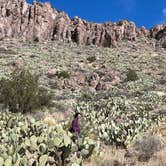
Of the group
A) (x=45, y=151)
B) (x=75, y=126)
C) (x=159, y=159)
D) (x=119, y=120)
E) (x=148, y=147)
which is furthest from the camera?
(x=119, y=120)

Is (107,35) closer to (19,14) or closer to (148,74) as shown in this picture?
(19,14)

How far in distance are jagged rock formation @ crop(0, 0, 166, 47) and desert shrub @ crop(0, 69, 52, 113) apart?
173 feet

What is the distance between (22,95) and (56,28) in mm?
59063

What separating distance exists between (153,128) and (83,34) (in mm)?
63871

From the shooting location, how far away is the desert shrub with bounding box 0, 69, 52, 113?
69.8ft

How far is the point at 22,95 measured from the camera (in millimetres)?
21406

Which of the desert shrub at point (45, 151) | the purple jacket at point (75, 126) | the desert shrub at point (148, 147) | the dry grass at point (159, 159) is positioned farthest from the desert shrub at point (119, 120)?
the desert shrub at point (45, 151)

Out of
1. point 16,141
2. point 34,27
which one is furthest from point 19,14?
point 16,141

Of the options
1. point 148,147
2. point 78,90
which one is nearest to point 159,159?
point 148,147

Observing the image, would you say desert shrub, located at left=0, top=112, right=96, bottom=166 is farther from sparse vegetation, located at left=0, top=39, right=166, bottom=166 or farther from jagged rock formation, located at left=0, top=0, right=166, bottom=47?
jagged rock formation, located at left=0, top=0, right=166, bottom=47

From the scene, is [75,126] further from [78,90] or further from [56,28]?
[56,28]

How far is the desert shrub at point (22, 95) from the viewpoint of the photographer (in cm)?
2128

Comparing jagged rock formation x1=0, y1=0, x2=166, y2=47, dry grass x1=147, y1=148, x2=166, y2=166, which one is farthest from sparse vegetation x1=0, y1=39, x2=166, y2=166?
jagged rock formation x1=0, y1=0, x2=166, y2=47

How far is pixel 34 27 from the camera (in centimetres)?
7850
